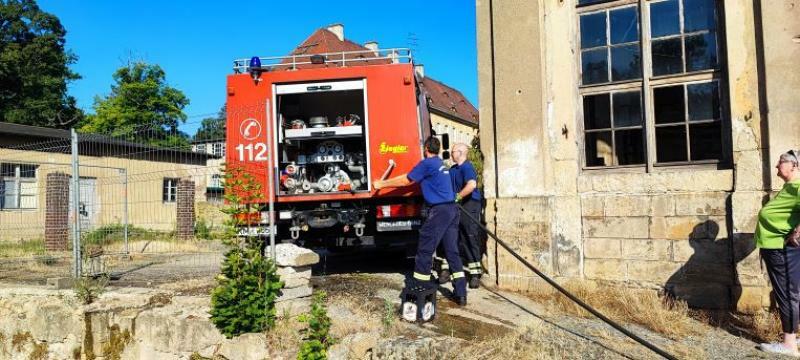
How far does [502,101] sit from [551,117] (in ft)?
1.92

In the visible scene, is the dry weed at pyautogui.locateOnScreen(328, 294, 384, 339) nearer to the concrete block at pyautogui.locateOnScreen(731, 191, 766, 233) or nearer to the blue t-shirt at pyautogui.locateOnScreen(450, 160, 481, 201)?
the blue t-shirt at pyautogui.locateOnScreen(450, 160, 481, 201)

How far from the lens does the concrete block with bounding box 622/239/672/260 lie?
570 centimetres

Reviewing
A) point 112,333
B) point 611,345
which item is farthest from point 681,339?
point 112,333

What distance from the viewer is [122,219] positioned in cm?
911

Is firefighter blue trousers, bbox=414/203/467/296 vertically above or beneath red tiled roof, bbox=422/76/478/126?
beneath

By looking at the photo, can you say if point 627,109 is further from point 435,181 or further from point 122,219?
point 122,219

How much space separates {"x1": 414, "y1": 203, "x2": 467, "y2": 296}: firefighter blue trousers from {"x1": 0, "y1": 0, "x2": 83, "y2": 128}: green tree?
35.4 metres

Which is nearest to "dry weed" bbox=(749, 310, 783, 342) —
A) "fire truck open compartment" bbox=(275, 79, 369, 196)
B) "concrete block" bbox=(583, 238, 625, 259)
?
"concrete block" bbox=(583, 238, 625, 259)

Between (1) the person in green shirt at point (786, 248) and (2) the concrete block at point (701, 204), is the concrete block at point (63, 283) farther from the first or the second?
(1) the person in green shirt at point (786, 248)

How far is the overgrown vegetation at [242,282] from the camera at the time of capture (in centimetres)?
479

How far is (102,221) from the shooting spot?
8758 mm

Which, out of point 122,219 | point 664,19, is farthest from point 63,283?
point 664,19

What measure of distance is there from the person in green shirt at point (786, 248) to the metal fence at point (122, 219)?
5641mm

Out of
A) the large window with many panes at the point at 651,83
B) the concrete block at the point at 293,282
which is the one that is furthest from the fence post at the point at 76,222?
the large window with many panes at the point at 651,83
